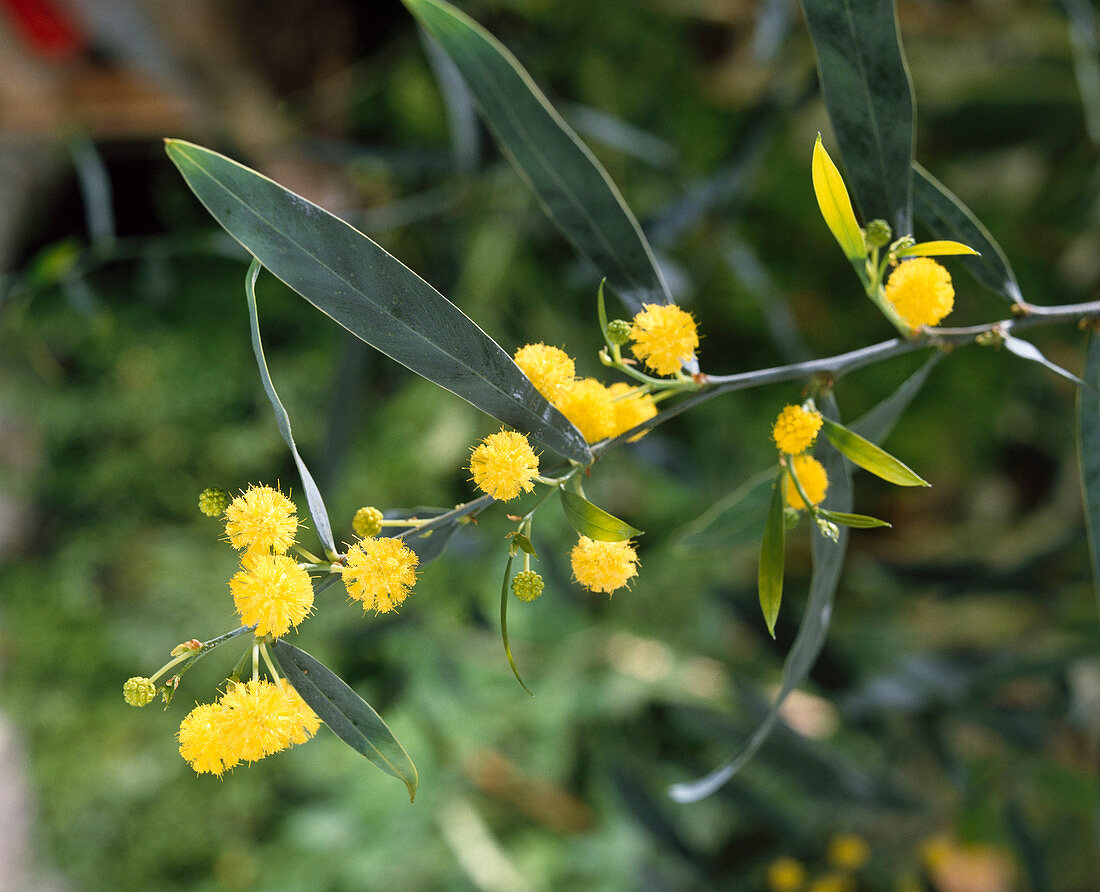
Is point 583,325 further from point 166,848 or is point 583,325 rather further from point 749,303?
point 166,848

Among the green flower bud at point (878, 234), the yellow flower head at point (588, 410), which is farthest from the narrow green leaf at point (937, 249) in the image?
the yellow flower head at point (588, 410)

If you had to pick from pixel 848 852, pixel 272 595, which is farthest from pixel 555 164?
pixel 848 852

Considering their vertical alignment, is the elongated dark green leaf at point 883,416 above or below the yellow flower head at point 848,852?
above

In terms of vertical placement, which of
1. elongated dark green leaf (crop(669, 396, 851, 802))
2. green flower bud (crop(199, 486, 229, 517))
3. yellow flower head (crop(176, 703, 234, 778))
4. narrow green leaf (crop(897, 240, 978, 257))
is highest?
narrow green leaf (crop(897, 240, 978, 257))

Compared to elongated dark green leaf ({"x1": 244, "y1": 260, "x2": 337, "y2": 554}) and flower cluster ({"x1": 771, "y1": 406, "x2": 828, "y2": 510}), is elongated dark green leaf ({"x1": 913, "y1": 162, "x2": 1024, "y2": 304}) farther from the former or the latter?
elongated dark green leaf ({"x1": 244, "y1": 260, "x2": 337, "y2": 554})

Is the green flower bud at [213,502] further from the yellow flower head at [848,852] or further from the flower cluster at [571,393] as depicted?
the yellow flower head at [848,852]

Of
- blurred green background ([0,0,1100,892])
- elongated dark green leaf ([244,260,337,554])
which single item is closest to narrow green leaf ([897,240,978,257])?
elongated dark green leaf ([244,260,337,554])

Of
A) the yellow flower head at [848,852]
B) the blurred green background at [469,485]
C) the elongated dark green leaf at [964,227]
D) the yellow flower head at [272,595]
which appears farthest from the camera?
the blurred green background at [469,485]
